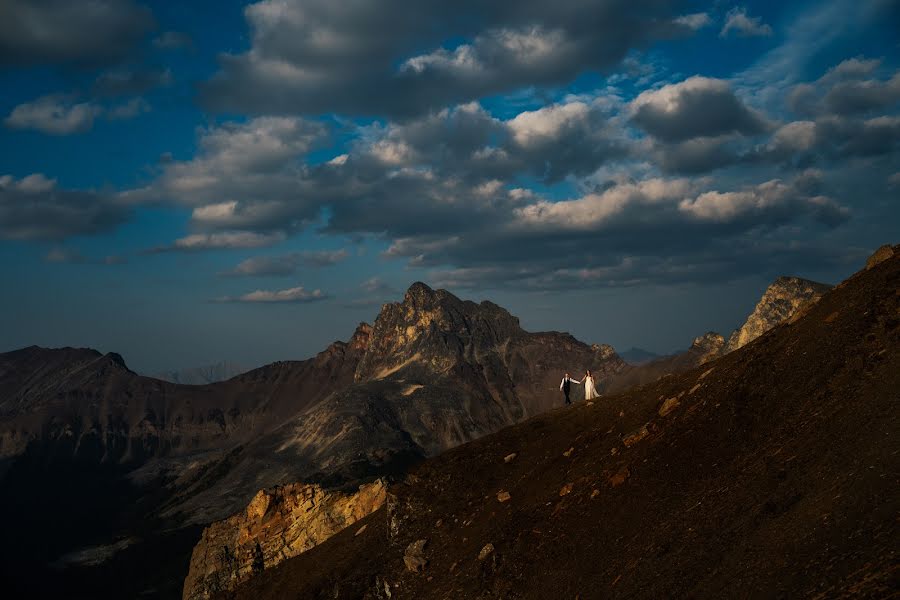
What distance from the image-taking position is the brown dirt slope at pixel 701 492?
24.8 m

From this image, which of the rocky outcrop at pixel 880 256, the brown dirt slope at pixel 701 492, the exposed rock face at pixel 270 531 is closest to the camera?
the brown dirt slope at pixel 701 492

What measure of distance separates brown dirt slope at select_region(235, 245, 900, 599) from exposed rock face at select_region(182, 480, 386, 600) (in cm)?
3026

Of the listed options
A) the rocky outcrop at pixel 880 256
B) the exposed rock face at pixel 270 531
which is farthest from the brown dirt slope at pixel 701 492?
the exposed rock face at pixel 270 531

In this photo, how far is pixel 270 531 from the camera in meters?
97.2

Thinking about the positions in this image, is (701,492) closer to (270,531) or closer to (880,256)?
(880,256)

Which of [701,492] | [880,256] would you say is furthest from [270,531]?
[880,256]

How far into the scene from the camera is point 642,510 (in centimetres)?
3488

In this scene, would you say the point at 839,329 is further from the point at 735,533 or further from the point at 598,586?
the point at 598,586

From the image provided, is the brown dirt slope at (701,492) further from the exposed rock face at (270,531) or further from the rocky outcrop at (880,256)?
the exposed rock face at (270,531)

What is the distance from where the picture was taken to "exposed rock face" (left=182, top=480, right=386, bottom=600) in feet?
287

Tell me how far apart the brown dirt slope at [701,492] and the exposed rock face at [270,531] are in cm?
3026

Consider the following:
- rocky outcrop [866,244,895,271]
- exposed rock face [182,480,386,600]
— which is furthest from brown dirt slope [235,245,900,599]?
exposed rock face [182,480,386,600]

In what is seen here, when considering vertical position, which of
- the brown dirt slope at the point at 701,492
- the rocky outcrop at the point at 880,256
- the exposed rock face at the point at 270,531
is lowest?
the exposed rock face at the point at 270,531

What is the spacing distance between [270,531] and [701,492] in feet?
263
